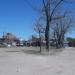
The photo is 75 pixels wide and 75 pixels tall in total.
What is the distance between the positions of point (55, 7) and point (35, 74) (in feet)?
98.4

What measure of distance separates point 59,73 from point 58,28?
228 feet

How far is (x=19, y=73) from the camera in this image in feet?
46.1

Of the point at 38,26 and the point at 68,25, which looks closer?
the point at 38,26

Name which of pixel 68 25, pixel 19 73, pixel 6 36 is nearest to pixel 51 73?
pixel 19 73

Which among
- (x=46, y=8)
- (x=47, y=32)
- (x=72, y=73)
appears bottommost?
(x=72, y=73)

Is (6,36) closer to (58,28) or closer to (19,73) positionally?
(58,28)

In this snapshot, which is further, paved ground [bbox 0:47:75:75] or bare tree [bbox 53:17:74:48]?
bare tree [bbox 53:17:74:48]

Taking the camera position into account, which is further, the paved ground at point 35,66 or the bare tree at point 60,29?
the bare tree at point 60,29

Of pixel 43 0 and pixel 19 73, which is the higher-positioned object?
pixel 43 0

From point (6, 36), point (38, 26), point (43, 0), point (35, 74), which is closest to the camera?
point (35, 74)

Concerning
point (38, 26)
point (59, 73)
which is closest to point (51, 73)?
point (59, 73)

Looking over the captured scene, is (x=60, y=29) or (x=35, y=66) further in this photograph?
(x=60, y=29)

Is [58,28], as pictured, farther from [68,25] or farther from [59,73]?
[59,73]

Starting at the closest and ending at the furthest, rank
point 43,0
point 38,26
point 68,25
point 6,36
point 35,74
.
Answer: point 35,74, point 43,0, point 38,26, point 68,25, point 6,36
